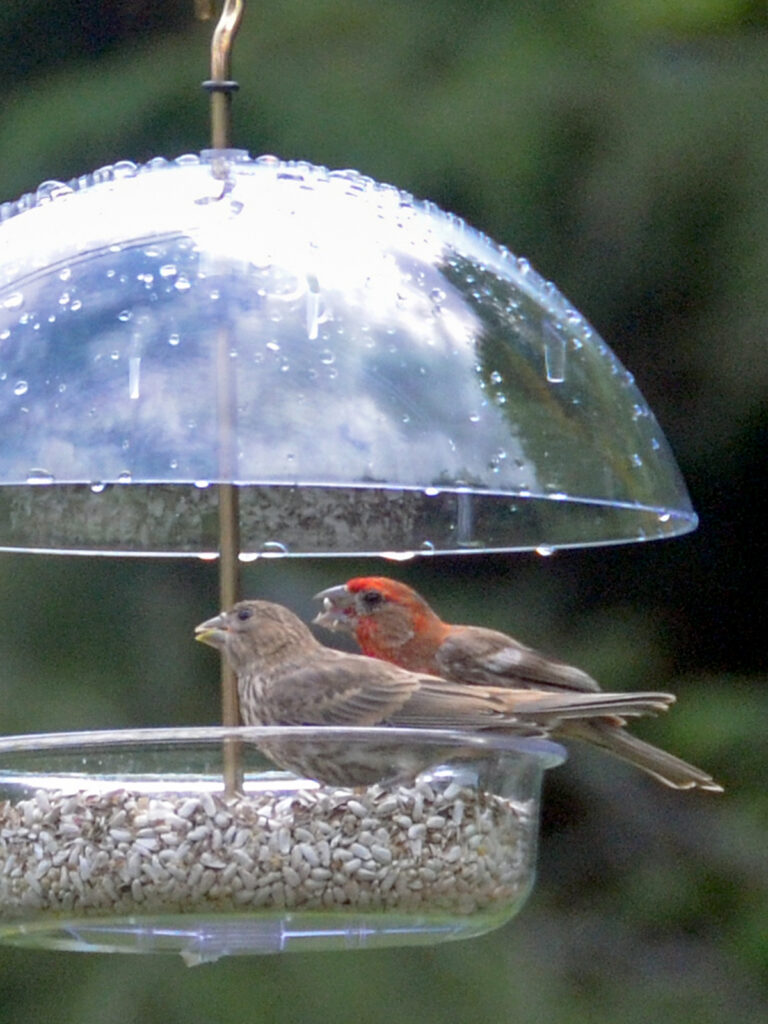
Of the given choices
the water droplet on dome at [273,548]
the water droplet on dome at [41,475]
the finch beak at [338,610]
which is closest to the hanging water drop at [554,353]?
the water droplet on dome at [41,475]

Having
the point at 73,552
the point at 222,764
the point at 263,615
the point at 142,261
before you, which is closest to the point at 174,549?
the point at 73,552

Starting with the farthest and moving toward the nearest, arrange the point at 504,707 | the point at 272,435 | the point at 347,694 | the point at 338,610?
1. the point at 338,610
2. the point at 504,707
3. the point at 347,694
4. the point at 272,435

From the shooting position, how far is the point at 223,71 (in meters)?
3.55

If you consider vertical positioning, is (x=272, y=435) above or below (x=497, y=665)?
above

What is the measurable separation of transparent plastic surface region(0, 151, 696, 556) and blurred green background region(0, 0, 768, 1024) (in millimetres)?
3115

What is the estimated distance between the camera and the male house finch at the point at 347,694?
12.2ft

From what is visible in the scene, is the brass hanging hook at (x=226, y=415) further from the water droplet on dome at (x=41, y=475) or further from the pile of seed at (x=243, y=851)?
the water droplet on dome at (x=41, y=475)

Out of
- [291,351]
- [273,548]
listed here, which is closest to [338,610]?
[273,548]

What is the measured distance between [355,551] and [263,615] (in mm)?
488

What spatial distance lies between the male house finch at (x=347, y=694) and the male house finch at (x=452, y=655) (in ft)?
1.73

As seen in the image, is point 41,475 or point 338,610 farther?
point 338,610

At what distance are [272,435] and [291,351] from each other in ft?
0.52

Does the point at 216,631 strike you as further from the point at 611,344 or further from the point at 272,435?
the point at 611,344

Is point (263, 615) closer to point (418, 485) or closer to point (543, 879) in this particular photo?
point (418, 485)
